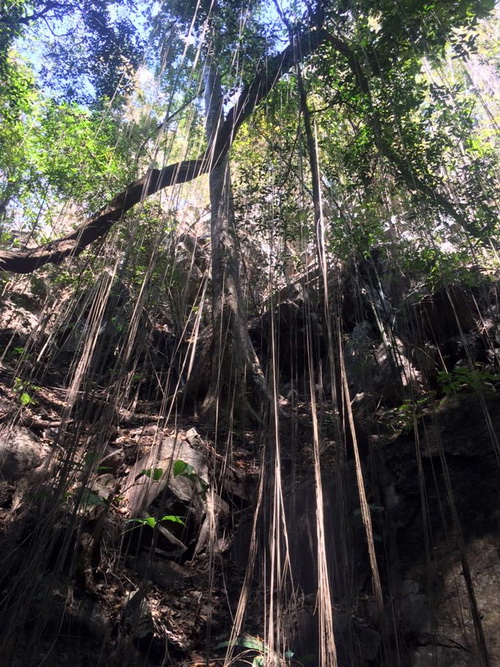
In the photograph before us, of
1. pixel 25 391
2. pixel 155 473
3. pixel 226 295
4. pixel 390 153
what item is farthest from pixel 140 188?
pixel 155 473

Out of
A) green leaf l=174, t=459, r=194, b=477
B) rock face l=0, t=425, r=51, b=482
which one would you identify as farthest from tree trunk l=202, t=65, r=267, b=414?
rock face l=0, t=425, r=51, b=482

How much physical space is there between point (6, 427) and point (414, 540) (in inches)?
85.5

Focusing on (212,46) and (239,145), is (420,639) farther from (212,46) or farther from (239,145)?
(239,145)

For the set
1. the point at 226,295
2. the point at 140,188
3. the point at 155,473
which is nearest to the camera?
the point at 155,473

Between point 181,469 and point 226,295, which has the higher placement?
point 226,295

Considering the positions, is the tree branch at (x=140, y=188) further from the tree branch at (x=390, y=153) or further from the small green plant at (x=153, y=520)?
the small green plant at (x=153, y=520)

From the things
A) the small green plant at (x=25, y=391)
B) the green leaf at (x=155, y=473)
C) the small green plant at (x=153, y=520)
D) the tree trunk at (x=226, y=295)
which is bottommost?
the small green plant at (x=153, y=520)

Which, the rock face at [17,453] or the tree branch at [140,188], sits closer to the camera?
the rock face at [17,453]

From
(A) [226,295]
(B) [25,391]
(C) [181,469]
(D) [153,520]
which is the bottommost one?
(D) [153,520]

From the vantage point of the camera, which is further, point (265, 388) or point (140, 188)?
point (140, 188)

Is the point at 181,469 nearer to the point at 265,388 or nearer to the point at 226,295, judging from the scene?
the point at 265,388

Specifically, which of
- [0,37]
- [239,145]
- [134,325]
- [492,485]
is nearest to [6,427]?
[134,325]

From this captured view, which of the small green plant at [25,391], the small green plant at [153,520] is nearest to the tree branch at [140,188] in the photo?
the small green plant at [25,391]

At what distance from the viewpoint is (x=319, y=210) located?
5.84 ft
